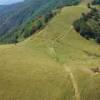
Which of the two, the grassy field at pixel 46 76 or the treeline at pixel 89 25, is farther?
the treeline at pixel 89 25

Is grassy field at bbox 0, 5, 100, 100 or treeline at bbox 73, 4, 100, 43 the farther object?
treeline at bbox 73, 4, 100, 43

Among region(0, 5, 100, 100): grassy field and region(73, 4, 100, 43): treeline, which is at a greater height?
region(0, 5, 100, 100): grassy field

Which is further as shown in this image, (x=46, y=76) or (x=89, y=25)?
(x=89, y=25)

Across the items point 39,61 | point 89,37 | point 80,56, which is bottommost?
point 89,37

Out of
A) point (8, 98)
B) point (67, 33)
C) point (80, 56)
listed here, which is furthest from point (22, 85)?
point (67, 33)

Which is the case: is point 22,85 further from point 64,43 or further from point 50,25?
point 50,25

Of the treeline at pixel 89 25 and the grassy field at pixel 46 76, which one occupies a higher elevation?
the grassy field at pixel 46 76

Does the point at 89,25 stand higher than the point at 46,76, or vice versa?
the point at 46,76

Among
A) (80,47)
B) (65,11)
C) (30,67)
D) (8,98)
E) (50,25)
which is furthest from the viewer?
(65,11)
